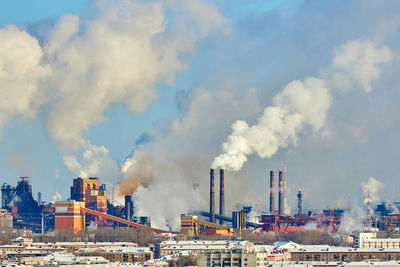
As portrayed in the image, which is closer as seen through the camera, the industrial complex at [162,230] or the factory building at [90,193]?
the industrial complex at [162,230]

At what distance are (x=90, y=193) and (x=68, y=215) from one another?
10.3 metres

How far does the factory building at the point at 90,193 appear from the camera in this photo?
166 metres

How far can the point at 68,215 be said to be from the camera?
157 metres

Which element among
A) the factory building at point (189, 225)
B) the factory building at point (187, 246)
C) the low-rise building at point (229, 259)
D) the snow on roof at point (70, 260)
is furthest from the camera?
the factory building at point (189, 225)

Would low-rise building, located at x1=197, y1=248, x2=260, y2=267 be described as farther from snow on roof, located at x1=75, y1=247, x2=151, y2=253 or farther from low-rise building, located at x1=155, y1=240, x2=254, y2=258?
snow on roof, located at x1=75, y1=247, x2=151, y2=253

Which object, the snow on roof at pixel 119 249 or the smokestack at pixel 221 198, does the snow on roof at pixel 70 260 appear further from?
the smokestack at pixel 221 198

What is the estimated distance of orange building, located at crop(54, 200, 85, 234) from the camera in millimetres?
156500

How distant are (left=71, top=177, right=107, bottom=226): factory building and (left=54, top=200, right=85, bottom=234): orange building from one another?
807 cm

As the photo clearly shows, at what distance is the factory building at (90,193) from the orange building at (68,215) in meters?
8.07

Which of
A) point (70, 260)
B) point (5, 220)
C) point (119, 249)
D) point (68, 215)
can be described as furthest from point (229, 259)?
point (5, 220)

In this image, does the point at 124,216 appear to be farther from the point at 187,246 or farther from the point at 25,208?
the point at 187,246

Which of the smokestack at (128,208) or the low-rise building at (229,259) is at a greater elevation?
the smokestack at (128,208)

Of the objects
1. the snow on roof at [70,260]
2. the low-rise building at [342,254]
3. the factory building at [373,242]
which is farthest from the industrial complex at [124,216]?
the snow on roof at [70,260]

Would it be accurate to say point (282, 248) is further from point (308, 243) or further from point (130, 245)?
point (308, 243)
